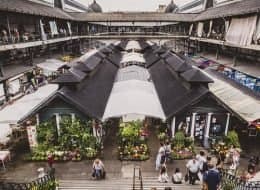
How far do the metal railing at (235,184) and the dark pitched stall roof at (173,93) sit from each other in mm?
4641

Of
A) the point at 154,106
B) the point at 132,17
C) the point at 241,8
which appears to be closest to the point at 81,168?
the point at 154,106

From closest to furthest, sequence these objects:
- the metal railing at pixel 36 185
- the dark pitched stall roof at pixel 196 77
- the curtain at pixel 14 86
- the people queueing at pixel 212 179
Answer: the people queueing at pixel 212 179 → the metal railing at pixel 36 185 → the dark pitched stall roof at pixel 196 77 → the curtain at pixel 14 86

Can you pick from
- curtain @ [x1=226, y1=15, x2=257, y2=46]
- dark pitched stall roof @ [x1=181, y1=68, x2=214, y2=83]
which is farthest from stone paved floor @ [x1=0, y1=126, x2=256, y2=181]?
curtain @ [x1=226, y1=15, x2=257, y2=46]

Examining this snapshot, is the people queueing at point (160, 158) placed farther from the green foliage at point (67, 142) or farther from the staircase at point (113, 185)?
the green foliage at point (67, 142)

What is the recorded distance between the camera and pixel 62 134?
14.1 metres

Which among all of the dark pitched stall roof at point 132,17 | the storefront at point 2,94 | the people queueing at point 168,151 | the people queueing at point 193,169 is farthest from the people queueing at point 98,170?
the dark pitched stall roof at point 132,17

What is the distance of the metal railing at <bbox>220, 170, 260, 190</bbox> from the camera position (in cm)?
934

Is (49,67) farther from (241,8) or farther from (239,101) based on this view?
(241,8)

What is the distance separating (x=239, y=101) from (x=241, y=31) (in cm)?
1032

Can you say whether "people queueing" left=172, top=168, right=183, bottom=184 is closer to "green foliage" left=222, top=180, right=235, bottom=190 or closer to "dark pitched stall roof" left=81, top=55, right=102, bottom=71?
"green foliage" left=222, top=180, right=235, bottom=190

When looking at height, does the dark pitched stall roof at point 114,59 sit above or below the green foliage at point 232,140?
above

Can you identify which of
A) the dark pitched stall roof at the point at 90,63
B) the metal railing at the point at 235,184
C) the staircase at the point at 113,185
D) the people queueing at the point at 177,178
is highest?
the dark pitched stall roof at the point at 90,63

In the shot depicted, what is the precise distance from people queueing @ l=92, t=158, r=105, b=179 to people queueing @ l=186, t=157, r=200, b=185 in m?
3.99

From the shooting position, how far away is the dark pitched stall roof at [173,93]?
14.1 meters
